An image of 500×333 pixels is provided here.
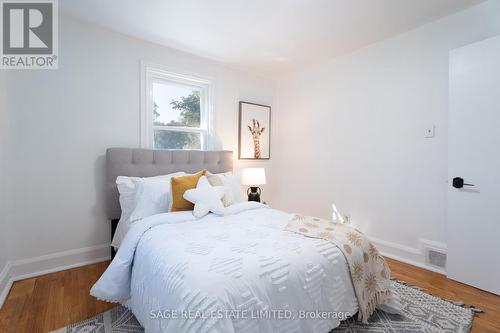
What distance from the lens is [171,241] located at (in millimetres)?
1586

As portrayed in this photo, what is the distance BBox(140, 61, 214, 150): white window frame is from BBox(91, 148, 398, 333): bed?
1.37 m

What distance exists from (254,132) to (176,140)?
1314 millimetres

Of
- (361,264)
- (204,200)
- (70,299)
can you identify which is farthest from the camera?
(204,200)

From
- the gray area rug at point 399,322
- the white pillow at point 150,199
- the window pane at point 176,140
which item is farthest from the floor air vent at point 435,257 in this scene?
the window pane at point 176,140

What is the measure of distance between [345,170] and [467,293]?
1.71m

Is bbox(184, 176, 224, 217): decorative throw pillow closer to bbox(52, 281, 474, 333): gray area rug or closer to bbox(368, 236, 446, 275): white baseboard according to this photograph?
bbox(52, 281, 474, 333): gray area rug

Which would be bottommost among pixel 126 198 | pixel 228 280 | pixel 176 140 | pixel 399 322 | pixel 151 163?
pixel 399 322

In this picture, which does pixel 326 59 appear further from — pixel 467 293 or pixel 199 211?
pixel 467 293

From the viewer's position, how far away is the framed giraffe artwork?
3.88 metres

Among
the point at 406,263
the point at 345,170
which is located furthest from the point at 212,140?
the point at 406,263

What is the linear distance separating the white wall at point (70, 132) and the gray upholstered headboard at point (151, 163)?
0.62 feet

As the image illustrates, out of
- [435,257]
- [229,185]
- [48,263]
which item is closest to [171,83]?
[229,185]

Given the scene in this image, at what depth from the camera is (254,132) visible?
13.2 feet

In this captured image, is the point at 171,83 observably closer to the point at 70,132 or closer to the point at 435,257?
the point at 70,132
